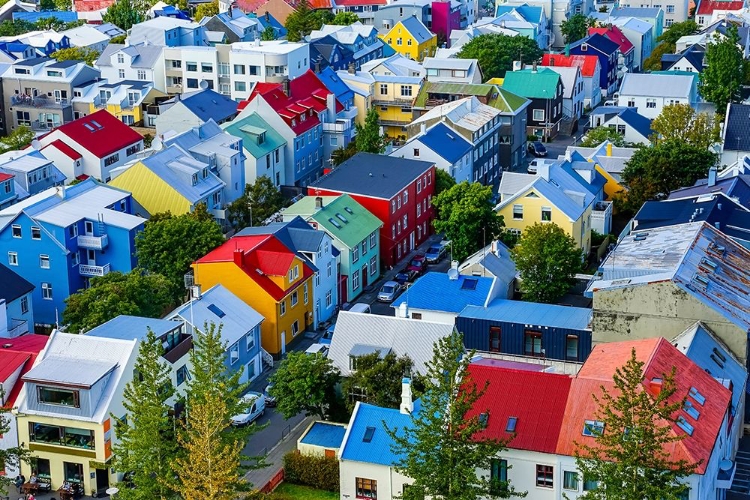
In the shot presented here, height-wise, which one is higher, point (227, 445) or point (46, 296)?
point (227, 445)

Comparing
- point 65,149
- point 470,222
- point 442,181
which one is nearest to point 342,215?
point 470,222

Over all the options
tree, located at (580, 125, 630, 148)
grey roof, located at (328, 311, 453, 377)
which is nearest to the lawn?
grey roof, located at (328, 311, 453, 377)

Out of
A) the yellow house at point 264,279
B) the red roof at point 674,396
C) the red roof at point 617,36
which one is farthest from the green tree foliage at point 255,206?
the red roof at point 617,36

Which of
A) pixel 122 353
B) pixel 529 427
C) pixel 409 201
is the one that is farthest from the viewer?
pixel 409 201

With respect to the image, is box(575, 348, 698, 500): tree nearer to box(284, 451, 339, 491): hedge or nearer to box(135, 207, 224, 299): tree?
box(284, 451, 339, 491): hedge

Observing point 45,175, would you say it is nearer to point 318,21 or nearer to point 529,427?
point 529,427

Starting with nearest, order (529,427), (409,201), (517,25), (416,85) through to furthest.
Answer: (529,427) → (409,201) → (416,85) → (517,25)

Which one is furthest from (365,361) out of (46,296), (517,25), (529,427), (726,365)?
(517,25)

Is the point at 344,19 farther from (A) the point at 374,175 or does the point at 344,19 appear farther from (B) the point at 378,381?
(B) the point at 378,381
